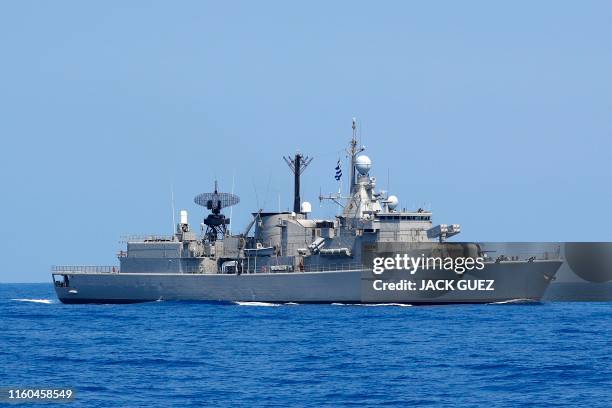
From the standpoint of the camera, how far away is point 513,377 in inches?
1243

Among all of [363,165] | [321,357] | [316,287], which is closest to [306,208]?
[363,165]

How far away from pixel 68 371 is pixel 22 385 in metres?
2.88

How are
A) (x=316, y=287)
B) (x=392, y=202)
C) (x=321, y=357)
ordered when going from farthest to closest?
(x=392, y=202) → (x=316, y=287) → (x=321, y=357)

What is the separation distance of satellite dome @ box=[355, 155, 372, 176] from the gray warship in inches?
2.2

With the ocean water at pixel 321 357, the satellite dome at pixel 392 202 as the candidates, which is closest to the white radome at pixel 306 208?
the satellite dome at pixel 392 202

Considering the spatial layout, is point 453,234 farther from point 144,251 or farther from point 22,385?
point 22,385

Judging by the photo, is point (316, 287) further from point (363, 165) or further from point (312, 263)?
point (363, 165)

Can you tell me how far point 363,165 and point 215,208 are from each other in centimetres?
1181

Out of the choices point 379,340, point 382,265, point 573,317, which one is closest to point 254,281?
point 382,265

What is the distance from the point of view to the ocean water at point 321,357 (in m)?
28.9

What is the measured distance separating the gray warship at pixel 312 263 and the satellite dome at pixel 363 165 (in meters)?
0.05

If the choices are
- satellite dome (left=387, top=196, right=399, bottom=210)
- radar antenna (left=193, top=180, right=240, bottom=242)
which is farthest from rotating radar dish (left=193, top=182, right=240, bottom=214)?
satellite dome (left=387, top=196, right=399, bottom=210)

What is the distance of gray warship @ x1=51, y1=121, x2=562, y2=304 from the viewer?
184 ft

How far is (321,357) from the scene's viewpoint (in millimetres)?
35906
